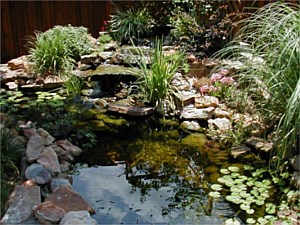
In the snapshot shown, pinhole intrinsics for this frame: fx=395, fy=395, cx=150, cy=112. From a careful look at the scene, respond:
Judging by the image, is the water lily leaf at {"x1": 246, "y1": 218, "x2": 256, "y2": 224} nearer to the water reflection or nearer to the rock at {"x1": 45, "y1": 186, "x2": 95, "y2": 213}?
the water reflection

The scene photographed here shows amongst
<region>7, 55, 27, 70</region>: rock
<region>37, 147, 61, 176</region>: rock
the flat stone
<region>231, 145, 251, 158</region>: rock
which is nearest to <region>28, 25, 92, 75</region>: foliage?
<region>7, 55, 27, 70</region>: rock

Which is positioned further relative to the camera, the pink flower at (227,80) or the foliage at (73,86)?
the foliage at (73,86)

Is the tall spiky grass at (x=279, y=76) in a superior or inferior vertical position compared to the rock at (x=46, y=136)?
superior

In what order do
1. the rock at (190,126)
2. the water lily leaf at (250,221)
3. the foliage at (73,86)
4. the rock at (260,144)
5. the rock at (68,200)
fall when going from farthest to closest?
1. the foliage at (73,86)
2. the rock at (190,126)
3. the rock at (260,144)
4. the rock at (68,200)
5. the water lily leaf at (250,221)

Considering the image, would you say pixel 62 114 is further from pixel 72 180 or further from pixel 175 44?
pixel 175 44

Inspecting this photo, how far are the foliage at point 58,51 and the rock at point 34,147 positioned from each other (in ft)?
6.94

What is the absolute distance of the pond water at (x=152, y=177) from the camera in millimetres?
2586

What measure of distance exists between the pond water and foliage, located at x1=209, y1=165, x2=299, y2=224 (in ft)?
0.29

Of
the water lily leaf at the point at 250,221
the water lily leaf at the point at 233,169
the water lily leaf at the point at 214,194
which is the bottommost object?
the water lily leaf at the point at 214,194

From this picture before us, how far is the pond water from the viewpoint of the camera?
2.59 meters

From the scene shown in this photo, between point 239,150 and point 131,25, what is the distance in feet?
9.56

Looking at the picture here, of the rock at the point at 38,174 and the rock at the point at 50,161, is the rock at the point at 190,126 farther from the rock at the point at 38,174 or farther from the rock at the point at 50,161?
the rock at the point at 38,174

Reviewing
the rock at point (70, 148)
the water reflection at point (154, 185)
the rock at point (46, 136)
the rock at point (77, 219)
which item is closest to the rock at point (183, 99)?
the water reflection at point (154, 185)

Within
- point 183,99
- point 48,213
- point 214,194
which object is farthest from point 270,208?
point 183,99
